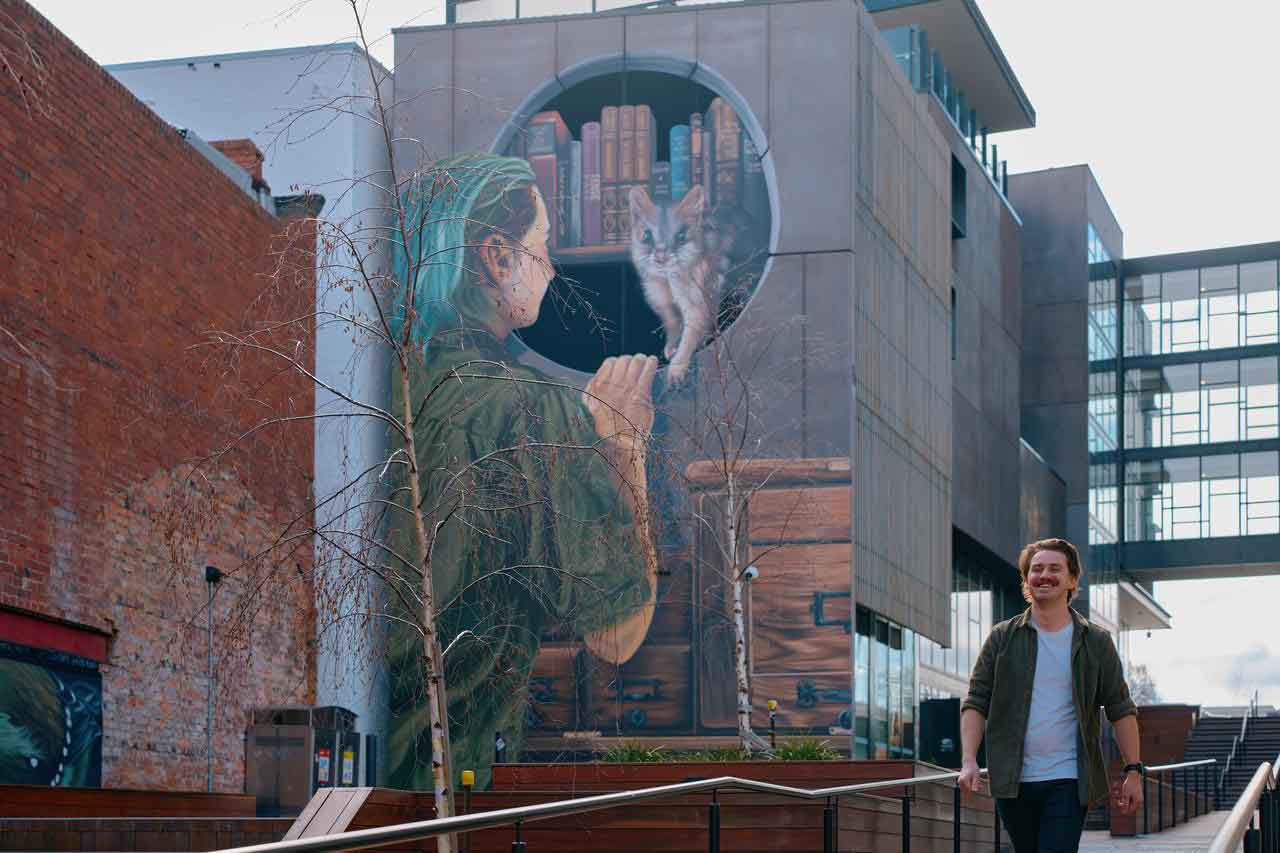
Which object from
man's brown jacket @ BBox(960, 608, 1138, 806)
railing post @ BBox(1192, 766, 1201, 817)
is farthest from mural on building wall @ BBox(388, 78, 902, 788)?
man's brown jacket @ BBox(960, 608, 1138, 806)

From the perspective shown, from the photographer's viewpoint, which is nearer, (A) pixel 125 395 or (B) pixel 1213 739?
(A) pixel 125 395

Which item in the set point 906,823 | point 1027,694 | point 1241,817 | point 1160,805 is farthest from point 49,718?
point 1241,817

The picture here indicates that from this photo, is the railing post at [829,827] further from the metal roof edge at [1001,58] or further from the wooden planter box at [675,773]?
the metal roof edge at [1001,58]

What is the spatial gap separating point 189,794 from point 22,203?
27.4 ft

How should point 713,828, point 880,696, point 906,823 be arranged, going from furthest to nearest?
point 880,696, point 906,823, point 713,828

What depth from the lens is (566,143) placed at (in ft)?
127

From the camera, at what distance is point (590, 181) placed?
127ft

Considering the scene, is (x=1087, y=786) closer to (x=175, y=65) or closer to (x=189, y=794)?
(x=189, y=794)

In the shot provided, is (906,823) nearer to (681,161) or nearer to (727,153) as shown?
(727,153)

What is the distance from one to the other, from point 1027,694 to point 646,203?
103ft

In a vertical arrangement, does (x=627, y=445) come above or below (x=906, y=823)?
above

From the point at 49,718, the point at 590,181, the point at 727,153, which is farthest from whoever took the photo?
the point at 590,181

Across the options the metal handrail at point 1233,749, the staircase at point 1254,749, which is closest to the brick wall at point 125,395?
the metal handrail at point 1233,749

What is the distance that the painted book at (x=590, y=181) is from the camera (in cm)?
3841
